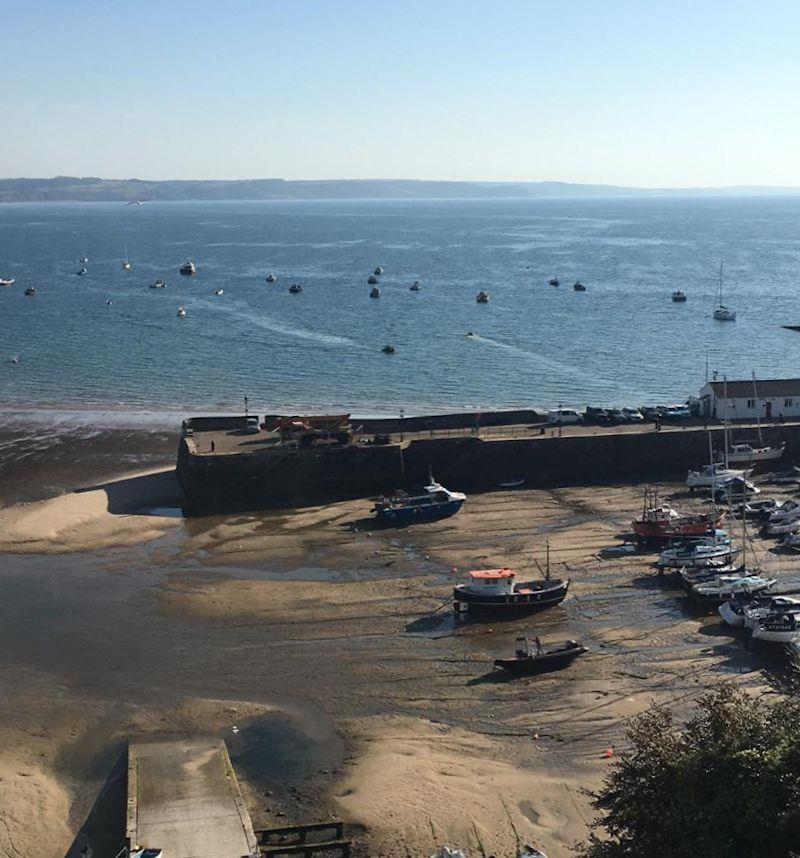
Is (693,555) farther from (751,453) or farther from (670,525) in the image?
(751,453)

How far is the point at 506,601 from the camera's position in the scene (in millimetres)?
34969

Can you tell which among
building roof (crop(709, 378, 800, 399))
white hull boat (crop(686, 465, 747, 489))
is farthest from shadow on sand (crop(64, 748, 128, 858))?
building roof (crop(709, 378, 800, 399))

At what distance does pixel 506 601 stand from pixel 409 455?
1497cm

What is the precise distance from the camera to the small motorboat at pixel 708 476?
47.3 m

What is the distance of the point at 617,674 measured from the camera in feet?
101

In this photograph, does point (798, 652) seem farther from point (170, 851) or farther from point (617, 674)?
point (170, 851)

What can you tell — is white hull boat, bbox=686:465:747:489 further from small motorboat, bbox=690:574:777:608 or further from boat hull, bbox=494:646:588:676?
boat hull, bbox=494:646:588:676

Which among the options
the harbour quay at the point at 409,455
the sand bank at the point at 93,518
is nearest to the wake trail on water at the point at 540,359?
the harbour quay at the point at 409,455

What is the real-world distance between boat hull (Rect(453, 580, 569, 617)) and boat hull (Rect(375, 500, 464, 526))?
28.8ft

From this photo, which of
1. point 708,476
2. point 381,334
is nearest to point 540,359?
point 381,334

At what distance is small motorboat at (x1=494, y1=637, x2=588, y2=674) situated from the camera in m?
31.0

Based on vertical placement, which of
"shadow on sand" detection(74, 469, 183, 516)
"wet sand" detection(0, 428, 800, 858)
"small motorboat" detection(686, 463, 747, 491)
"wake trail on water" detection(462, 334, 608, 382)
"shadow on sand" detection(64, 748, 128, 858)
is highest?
"wake trail on water" detection(462, 334, 608, 382)

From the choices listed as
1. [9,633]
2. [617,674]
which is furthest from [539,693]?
Answer: [9,633]

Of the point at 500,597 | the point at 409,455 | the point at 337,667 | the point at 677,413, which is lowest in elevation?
the point at 337,667
